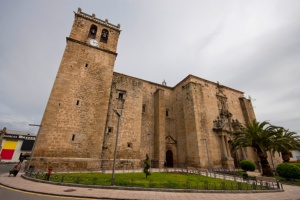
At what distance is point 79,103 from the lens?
18.5 m

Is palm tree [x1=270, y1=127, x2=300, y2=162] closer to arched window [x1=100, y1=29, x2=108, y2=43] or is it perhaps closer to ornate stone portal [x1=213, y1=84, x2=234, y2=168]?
ornate stone portal [x1=213, y1=84, x2=234, y2=168]

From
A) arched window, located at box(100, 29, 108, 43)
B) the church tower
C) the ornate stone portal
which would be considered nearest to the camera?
the church tower

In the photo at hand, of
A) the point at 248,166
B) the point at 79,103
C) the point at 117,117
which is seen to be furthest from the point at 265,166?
the point at 79,103

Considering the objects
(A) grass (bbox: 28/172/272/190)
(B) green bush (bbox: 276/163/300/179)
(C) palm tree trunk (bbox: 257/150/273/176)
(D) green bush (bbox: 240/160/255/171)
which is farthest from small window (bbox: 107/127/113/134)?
(B) green bush (bbox: 276/163/300/179)

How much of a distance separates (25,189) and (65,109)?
10503 mm

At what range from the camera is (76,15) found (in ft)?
73.8

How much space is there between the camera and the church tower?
15.7 metres

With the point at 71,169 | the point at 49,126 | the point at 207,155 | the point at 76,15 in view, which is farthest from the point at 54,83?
the point at 207,155

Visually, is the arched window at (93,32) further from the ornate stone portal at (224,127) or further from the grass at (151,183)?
the ornate stone portal at (224,127)

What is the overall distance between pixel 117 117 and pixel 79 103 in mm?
5346

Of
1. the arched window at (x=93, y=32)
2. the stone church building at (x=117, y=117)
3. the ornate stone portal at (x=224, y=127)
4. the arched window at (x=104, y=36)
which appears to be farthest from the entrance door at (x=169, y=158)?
the arched window at (x=93, y=32)

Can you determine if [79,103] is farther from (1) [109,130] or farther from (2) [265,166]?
(2) [265,166]

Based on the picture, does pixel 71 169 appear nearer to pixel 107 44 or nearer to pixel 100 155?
pixel 100 155

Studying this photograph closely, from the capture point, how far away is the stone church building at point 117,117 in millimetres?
16672
